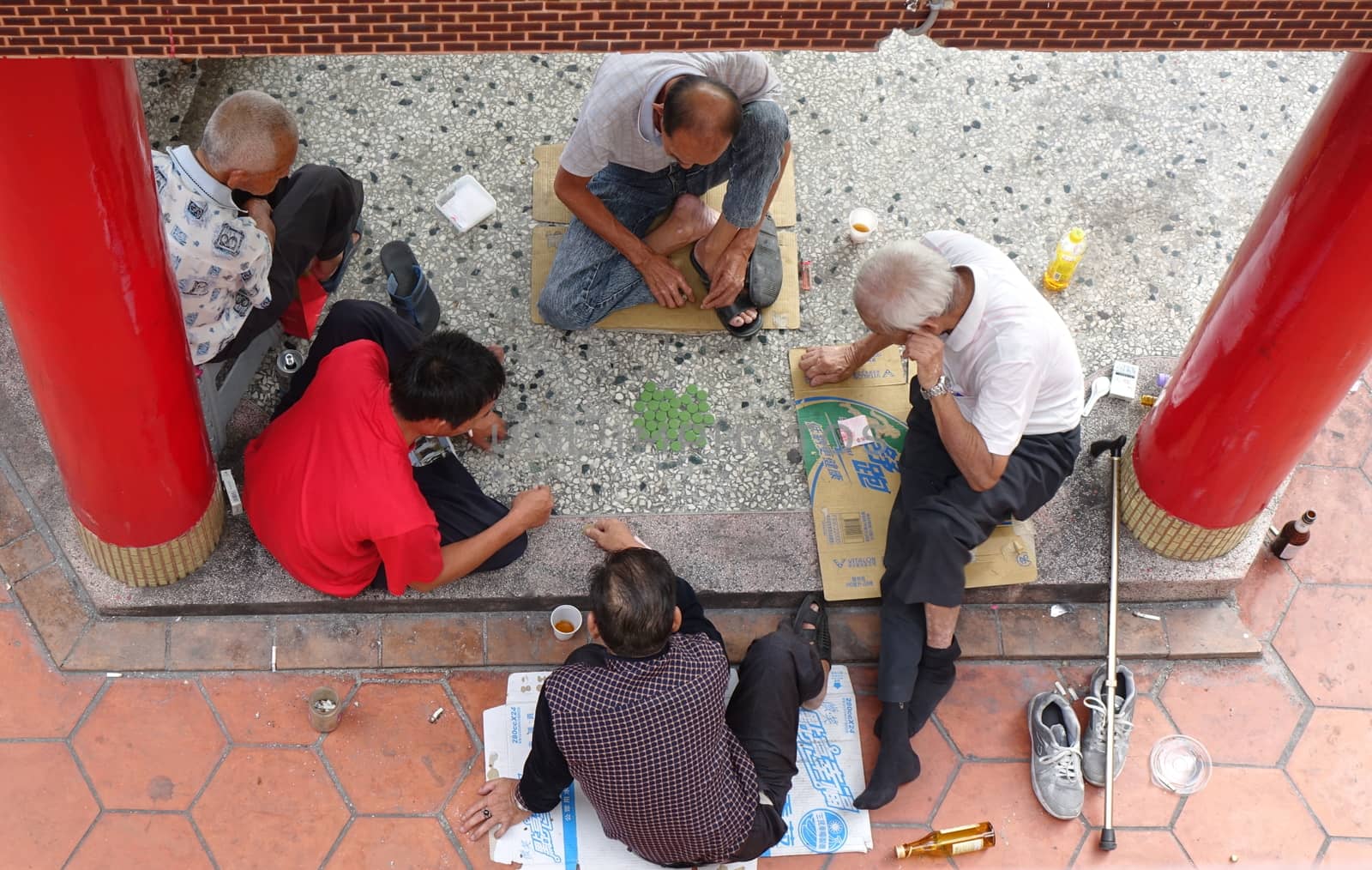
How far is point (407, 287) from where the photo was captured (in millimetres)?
→ 4570

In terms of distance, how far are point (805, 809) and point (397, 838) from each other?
1341 mm

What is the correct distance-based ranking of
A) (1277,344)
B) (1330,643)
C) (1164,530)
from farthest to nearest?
(1330,643)
(1164,530)
(1277,344)

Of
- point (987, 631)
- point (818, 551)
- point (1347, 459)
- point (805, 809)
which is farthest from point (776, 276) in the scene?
point (1347, 459)

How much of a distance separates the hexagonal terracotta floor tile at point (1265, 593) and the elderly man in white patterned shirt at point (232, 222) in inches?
143

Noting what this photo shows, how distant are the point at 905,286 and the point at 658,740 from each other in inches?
60.4

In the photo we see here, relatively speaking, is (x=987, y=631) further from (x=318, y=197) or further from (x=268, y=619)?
(x=318, y=197)

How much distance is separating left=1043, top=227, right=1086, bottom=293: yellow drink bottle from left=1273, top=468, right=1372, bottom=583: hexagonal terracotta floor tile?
116 cm

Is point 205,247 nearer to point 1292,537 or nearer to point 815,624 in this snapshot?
point 815,624

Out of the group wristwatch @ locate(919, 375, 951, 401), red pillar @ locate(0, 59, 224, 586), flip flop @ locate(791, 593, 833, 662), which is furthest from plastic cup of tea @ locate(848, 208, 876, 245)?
red pillar @ locate(0, 59, 224, 586)

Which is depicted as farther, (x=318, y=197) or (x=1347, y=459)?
(x=1347, y=459)

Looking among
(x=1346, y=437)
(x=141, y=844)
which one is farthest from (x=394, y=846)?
(x=1346, y=437)

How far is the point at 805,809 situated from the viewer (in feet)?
13.5

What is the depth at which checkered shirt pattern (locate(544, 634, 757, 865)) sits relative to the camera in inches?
137

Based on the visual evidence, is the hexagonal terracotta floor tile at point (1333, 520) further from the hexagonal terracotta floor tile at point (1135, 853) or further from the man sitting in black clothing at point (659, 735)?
the man sitting in black clothing at point (659, 735)
